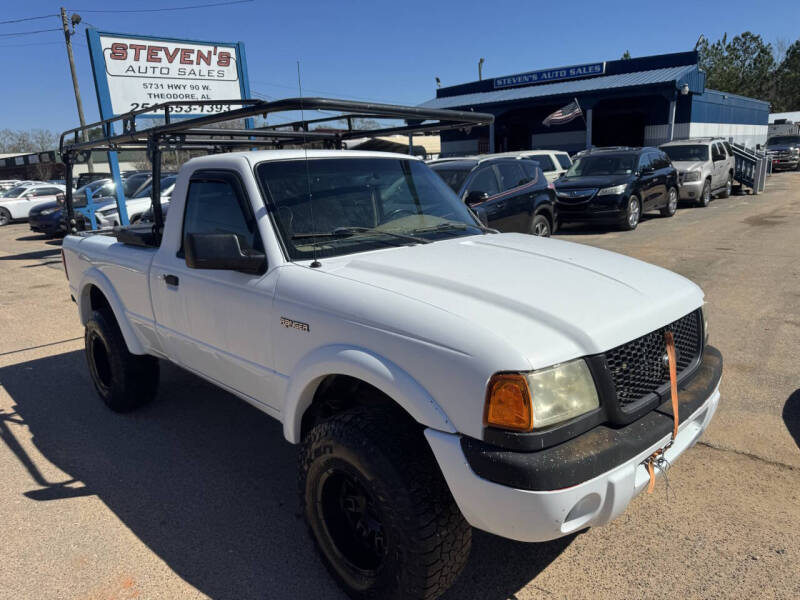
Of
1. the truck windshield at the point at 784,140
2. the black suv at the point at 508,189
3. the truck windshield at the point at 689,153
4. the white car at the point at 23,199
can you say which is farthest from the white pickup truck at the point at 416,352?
the truck windshield at the point at 784,140

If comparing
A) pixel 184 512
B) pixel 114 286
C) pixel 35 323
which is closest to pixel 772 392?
pixel 184 512

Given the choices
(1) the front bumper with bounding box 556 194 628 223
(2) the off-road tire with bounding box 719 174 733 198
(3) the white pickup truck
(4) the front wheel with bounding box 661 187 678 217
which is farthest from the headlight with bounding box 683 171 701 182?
(3) the white pickup truck

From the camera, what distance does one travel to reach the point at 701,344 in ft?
9.36

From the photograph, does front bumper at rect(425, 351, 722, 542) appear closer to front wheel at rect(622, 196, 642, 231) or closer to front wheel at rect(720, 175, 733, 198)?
front wheel at rect(622, 196, 642, 231)

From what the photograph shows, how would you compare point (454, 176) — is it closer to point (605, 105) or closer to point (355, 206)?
point (355, 206)

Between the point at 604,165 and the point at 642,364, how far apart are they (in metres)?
12.6

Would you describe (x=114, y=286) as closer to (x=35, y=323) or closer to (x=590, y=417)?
(x=590, y=417)

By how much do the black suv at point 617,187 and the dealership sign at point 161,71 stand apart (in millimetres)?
7595

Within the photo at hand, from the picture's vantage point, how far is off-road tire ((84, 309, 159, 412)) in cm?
437

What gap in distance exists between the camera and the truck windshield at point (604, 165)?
13.6m

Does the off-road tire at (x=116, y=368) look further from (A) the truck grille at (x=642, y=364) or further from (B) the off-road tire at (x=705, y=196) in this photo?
(B) the off-road tire at (x=705, y=196)

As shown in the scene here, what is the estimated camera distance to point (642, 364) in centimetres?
238

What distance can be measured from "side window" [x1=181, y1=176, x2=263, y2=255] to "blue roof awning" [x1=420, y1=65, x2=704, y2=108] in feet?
79.3

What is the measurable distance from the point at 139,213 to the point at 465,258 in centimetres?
1273
